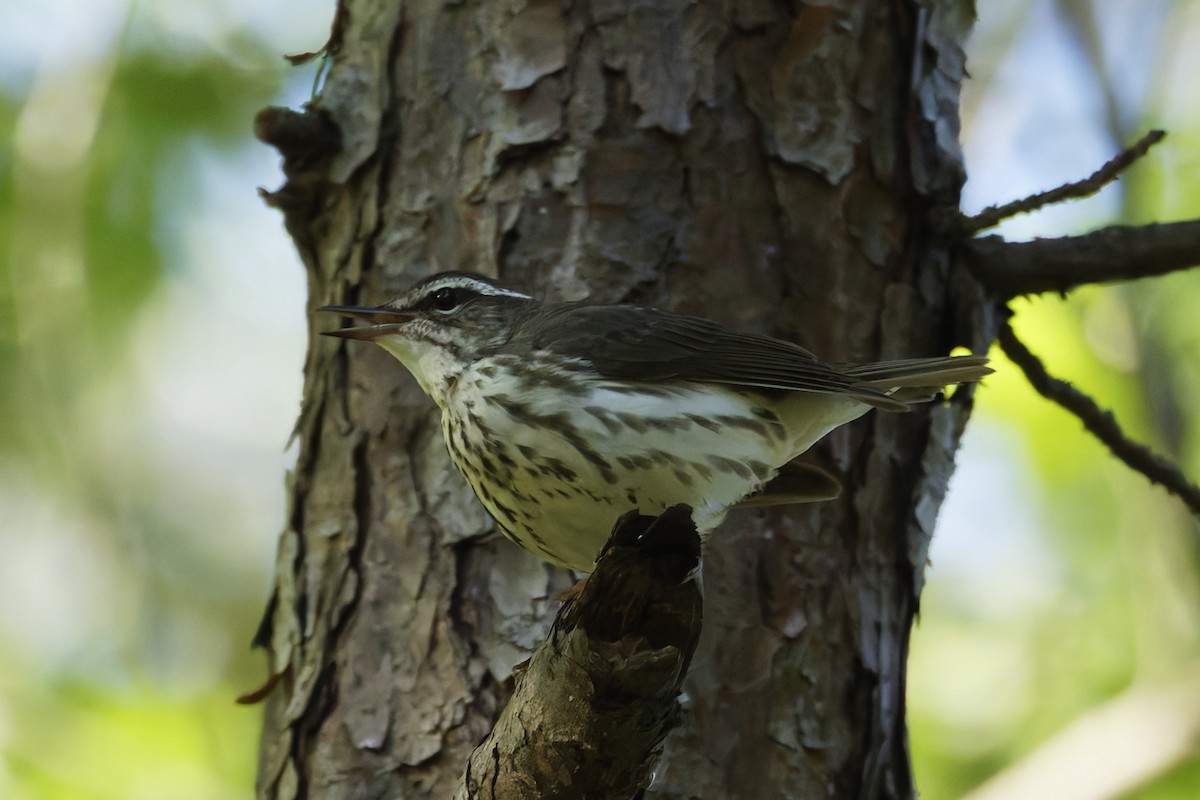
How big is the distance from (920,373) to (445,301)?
142 cm

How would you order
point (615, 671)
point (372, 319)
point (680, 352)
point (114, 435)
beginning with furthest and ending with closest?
point (114, 435) → point (372, 319) → point (680, 352) → point (615, 671)

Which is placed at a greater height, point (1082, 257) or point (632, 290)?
point (1082, 257)

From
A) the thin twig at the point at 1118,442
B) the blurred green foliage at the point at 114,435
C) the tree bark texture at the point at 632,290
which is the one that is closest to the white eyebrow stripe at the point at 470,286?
the tree bark texture at the point at 632,290

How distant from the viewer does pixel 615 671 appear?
2.14 metres

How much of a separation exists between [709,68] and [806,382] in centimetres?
115

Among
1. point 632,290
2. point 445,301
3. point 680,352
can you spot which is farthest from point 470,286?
point 680,352

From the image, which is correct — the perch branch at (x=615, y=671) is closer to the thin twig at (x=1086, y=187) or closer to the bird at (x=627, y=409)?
the bird at (x=627, y=409)

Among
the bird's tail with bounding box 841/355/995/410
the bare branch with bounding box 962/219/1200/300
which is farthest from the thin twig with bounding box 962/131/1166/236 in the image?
the bird's tail with bounding box 841/355/995/410

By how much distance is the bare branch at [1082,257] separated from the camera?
3455 millimetres

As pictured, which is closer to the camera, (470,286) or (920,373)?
(920,373)

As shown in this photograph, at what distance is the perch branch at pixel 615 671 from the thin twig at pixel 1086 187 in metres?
1.84

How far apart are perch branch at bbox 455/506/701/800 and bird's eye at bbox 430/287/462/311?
147 cm

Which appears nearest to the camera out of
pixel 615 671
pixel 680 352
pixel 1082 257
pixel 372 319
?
pixel 615 671

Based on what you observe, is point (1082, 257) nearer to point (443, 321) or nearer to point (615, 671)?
point (443, 321)
